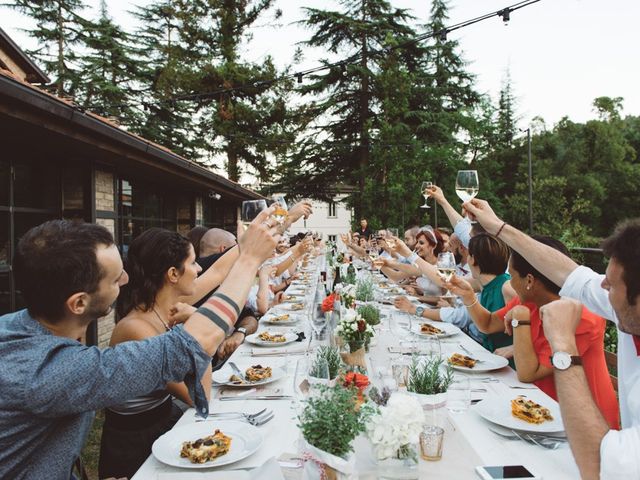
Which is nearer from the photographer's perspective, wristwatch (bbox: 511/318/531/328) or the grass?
wristwatch (bbox: 511/318/531/328)

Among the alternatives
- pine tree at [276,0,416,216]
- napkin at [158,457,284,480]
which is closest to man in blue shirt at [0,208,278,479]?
napkin at [158,457,284,480]

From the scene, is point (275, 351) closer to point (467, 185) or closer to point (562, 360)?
point (467, 185)

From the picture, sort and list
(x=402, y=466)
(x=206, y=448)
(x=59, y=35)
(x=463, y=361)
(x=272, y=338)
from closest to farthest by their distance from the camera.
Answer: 1. (x=402, y=466)
2. (x=206, y=448)
3. (x=463, y=361)
4. (x=272, y=338)
5. (x=59, y=35)

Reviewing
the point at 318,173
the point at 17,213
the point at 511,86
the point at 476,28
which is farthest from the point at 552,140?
the point at 17,213

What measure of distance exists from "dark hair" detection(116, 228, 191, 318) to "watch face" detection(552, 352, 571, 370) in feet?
5.65

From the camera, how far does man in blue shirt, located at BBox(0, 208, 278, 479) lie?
1086mm

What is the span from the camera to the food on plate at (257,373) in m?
2.13

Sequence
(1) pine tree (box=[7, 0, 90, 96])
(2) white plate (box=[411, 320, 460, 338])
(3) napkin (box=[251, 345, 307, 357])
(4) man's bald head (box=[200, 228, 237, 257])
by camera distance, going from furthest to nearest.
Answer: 1. (1) pine tree (box=[7, 0, 90, 96])
2. (4) man's bald head (box=[200, 228, 237, 257])
3. (2) white plate (box=[411, 320, 460, 338])
4. (3) napkin (box=[251, 345, 307, 357])

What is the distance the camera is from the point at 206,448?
1.44 m

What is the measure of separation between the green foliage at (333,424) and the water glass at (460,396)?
0.67m

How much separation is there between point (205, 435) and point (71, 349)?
2.08ft

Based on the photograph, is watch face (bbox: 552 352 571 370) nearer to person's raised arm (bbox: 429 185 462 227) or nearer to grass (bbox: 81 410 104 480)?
person's raised arm (bbox: 429 185 462 227)

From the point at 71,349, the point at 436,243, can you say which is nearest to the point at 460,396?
the point at 71,349

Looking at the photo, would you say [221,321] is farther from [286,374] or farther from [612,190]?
[612,190]
